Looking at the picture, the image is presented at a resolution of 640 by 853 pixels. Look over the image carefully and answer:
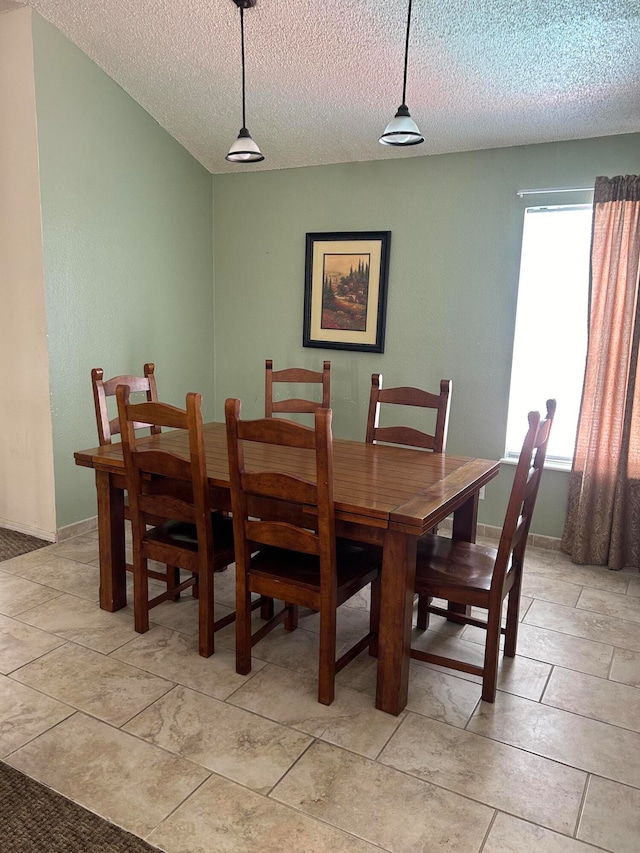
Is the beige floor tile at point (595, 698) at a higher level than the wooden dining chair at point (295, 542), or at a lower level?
lower

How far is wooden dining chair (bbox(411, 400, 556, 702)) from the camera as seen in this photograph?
87.7 inches

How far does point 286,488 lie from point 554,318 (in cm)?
245

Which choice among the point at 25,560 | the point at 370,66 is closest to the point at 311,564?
the point at 25,560

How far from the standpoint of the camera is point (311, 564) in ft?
7.98

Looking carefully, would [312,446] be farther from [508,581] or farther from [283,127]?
[283,127]

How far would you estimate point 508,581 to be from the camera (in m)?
2.43

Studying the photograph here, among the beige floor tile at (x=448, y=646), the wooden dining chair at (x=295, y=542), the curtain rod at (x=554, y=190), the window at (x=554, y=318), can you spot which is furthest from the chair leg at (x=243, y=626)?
the curtain rod at (x=554, y=190)

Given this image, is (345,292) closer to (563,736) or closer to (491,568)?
(491,568)

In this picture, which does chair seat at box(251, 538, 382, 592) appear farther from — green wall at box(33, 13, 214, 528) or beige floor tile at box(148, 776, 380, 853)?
green wall at box(33, 13, 214, 528)

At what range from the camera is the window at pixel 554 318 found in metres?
3.77

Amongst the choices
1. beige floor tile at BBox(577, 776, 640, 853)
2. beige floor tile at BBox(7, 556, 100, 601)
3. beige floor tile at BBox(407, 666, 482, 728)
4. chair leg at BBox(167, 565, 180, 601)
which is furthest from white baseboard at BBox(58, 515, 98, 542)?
beige floor tile at BBox(577, 776, 640, 853)

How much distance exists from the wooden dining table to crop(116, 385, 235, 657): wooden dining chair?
113 millimetres

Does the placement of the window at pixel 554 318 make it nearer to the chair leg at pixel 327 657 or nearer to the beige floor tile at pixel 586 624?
the beige floor tile at pixel 586 624

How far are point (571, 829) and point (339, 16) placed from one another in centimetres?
336
